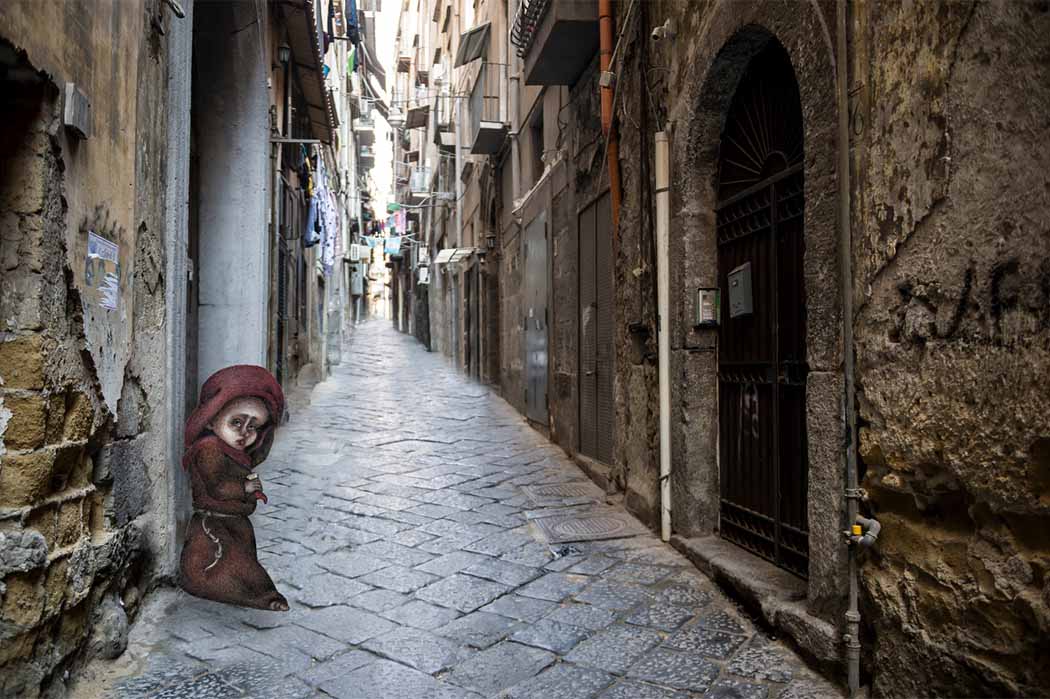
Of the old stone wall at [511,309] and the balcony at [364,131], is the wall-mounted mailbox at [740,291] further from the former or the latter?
the balcony at [364,131]

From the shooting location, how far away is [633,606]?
3719mm

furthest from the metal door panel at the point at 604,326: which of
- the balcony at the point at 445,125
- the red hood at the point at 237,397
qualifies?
the balcony at the point at 445,125

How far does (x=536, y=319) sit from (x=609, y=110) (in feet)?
13.7

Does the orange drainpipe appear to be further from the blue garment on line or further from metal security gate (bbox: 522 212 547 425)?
the blue garment on line

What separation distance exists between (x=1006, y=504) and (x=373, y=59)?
84.8ft

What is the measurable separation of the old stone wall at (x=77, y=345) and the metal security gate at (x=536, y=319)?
5.91 metres

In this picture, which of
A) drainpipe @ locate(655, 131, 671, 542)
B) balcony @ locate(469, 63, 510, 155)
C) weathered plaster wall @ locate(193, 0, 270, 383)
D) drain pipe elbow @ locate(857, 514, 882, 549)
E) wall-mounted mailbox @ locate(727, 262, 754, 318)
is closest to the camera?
drain pipe elbow @ locate(857, 514, 882, 549)

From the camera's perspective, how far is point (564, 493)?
6.12 m

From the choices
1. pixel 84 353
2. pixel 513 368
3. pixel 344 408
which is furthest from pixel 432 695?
pixel 513 368

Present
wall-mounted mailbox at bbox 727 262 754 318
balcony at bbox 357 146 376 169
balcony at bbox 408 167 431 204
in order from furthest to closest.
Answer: balcony at bbox 357 146 376 169, balcony at bbox 408 167 431 204, wall-mounted mailbox at bbox 727 262 754 318

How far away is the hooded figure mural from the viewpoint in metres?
3.39

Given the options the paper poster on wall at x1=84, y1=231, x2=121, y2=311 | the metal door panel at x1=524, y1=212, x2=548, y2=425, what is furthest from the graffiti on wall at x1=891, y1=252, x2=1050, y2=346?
the metal door panel at x1=524, y1=212, x2=548, y2=425

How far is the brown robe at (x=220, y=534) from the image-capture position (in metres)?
3.39

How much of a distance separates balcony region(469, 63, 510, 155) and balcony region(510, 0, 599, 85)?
13.4 feet
